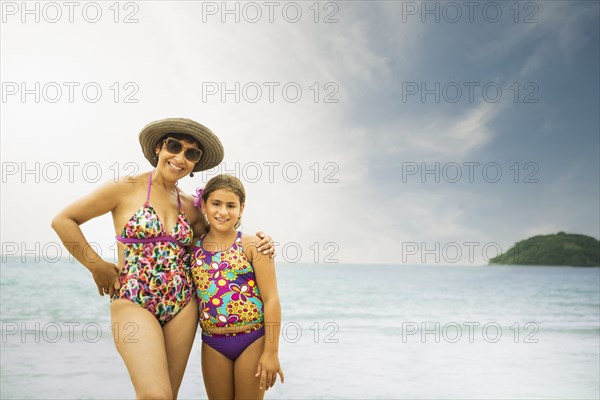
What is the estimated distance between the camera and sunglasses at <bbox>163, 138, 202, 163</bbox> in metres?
3.28

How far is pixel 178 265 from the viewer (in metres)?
3.14

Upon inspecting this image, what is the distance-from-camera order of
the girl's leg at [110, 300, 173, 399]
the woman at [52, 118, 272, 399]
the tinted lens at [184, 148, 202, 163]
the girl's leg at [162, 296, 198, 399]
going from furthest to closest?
the tinted lens at [184, 148, 202, 163] < the girl's leg at [162, 296, 198, 399] < the woman at [52, 118, 272, 399] < the girl's leg at [110, 300, 173, 399]

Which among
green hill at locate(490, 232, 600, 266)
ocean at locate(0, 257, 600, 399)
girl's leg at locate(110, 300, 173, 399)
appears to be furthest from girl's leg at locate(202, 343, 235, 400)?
green hill at locate(490, 232, 600, 266)

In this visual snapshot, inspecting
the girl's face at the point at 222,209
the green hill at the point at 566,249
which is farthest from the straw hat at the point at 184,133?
the green hill at the point at 566,249

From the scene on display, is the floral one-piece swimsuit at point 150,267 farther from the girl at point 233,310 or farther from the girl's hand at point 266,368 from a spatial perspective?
the girl's hand at point 266,368

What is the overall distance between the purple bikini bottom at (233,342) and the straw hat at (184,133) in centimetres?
115

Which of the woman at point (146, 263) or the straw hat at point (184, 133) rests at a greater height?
the straw hat at point (184, 133)

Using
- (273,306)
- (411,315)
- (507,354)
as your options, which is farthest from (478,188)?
(273,306)

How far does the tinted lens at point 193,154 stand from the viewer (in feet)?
11.0

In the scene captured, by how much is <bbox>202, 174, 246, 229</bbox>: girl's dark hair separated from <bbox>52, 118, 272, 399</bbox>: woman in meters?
0.21

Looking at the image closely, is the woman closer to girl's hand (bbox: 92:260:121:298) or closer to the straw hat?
girl's hand (bbox: 92:260:121:298)

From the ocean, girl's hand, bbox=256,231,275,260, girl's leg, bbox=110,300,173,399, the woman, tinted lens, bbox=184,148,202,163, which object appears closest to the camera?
girl's leg, bbox=110,300,173,399

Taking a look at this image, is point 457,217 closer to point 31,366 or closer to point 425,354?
point 425,354

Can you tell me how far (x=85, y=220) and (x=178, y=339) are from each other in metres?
0.88
